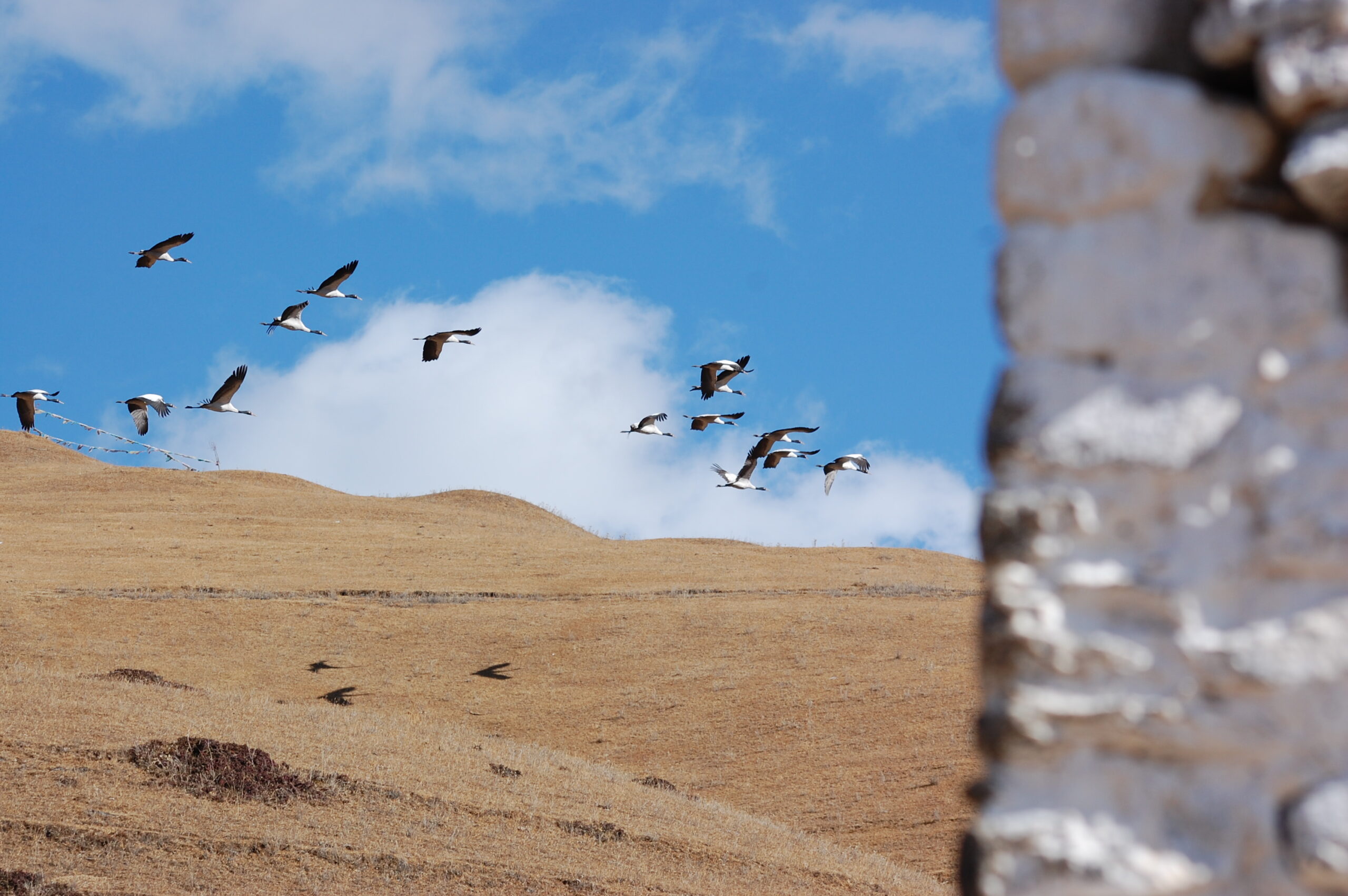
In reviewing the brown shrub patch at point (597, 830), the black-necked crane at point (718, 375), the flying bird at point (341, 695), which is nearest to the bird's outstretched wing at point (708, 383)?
the black-necked crane at point (718, 375)

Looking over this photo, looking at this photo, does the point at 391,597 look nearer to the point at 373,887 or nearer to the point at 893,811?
the point at 893,811

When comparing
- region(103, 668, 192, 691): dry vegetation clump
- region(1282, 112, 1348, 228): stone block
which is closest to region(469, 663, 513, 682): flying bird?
region(103, 668, 192, 691): dry vegetation clump

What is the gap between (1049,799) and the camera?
7.66 feet

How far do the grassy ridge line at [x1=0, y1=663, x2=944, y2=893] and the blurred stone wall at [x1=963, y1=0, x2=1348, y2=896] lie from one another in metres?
9.02

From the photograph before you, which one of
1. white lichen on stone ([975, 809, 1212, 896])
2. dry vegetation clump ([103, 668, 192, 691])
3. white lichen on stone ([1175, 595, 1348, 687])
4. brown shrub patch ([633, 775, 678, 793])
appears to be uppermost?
white lichen on stone ([1175, 595, 1348, 687])

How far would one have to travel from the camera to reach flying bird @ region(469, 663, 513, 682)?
23.3 m

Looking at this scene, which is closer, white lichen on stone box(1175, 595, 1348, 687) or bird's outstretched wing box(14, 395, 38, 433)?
white lichen on stone box(1175, 595, 1348, 687)

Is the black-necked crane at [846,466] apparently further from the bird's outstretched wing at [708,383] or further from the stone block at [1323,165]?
the stone block at [1323,165]

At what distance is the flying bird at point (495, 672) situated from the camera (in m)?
23.3

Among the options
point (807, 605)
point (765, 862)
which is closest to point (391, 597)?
point (807, 605)

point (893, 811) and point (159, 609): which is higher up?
point (159, 609)

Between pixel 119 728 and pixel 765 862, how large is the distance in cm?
673

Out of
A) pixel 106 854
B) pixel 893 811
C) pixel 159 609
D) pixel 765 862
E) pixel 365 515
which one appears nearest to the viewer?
pixel 106 854

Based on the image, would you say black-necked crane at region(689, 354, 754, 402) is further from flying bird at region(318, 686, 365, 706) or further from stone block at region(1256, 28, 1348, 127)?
stone block at region(1256, 28, 1348, 127)
